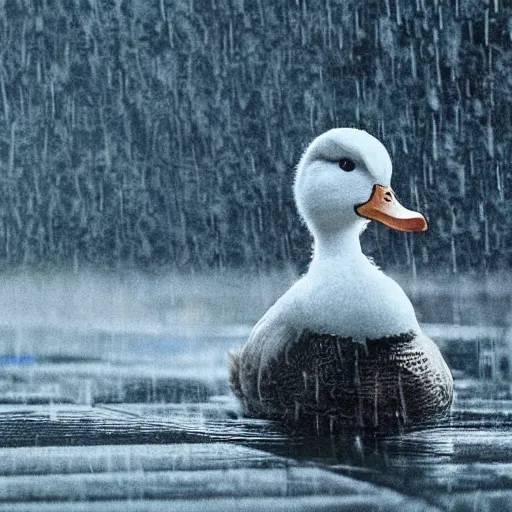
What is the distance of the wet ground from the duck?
123 millimetres

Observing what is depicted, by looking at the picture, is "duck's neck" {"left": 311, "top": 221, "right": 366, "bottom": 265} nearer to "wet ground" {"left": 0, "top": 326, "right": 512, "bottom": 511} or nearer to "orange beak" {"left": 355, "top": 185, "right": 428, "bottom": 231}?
"orange beak" {"left": 355, "top": 185, "right": 428, "bottom": 231}

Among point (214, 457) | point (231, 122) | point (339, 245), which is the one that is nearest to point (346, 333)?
point (339, 245)

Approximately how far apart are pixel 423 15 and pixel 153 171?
215 inches

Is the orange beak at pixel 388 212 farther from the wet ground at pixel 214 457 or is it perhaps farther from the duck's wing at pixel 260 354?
the wet ground at pixel 214 457

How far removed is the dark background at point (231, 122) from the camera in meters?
17.8

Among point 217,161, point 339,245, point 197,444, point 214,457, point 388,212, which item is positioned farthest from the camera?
point 217,161

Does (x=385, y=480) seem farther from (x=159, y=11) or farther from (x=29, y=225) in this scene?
(x=159, y=11)

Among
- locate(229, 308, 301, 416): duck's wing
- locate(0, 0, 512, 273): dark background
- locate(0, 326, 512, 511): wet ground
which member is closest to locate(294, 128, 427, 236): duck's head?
locate(229, 308, 301, 416): duck's wing

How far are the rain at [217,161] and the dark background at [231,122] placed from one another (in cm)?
4

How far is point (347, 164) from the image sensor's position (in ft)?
12.8

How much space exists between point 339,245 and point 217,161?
15518mm

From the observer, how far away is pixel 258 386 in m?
3.94

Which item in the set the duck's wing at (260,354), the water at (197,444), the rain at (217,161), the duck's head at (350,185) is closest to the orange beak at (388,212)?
the duck's head at (350,185)

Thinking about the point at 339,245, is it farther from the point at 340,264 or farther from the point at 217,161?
the point at 217,161
